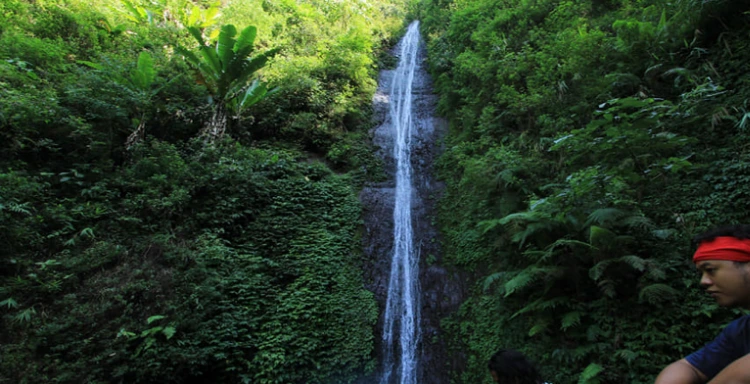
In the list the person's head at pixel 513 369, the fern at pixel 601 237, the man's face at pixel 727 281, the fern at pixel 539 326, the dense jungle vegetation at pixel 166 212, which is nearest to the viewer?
the man's face at pixel 727 281

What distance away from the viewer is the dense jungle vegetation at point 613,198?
391 cm

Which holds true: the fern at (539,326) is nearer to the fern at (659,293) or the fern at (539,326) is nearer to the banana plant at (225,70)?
the fern at (659,293)

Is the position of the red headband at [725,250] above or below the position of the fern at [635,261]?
above

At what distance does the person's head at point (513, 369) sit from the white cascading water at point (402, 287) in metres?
4.22

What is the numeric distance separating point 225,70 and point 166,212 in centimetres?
444

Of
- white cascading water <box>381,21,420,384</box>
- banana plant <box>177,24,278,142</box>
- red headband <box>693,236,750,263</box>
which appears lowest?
white cascading water <box>381,21,420,384</box>

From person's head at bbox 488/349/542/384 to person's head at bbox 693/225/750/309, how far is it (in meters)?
1.09

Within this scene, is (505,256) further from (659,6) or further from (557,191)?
(659,6)

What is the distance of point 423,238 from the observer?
848 cm

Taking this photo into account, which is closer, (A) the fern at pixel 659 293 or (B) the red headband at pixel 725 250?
(B) the red headband at pixel 725 250

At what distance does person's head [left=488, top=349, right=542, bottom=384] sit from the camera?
213 cm

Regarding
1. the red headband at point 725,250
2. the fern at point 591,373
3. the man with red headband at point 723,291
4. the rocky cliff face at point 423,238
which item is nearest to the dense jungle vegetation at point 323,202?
the fern at point 591,373

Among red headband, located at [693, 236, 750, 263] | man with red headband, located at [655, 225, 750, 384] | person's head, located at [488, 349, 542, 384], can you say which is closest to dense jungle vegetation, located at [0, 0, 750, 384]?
person's head, located at [488, 349, 542, 384]

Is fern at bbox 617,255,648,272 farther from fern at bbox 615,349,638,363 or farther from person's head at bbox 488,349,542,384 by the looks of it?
person's head at bbox 488,349,542,384
